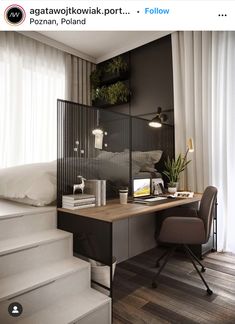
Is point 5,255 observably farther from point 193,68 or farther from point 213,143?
point 193,68

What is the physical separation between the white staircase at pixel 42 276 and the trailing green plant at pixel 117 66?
111 inches

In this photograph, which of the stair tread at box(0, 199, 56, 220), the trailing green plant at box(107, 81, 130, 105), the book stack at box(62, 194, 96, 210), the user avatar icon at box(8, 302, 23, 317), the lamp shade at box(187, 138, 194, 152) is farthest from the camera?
the trailing green plant at box(107, 81, 130, 105)

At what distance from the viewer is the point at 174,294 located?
1.79 meters

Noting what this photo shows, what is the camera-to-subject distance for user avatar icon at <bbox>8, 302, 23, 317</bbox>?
1.26 meters

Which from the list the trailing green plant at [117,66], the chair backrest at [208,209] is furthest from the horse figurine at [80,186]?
the trailing green plant at [117,66]

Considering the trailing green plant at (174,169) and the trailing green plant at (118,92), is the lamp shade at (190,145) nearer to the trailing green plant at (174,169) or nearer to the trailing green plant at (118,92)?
the trailing green plant at (174,169)

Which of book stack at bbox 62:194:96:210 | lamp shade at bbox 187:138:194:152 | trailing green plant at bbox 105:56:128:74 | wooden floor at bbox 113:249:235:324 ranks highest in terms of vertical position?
trailing green plant at bbox 105:56:128:74

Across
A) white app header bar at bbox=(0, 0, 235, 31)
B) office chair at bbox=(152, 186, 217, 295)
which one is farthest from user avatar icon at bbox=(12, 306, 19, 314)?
white app header bar at bbox=(0, 0, 235, 31)

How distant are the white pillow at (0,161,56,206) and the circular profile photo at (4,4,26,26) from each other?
116 cm

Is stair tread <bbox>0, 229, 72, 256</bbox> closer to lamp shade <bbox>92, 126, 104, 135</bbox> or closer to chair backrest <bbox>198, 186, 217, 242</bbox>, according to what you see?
lamp shade <bbox>92, 126, 104, 135</bbox>

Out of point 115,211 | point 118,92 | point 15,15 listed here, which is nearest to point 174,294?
point 115,211

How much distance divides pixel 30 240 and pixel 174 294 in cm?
114

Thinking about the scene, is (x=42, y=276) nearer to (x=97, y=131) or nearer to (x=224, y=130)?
(x=97, y=131)

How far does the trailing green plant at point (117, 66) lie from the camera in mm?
3844
